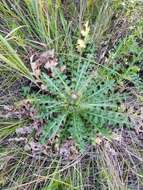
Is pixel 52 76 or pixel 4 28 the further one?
pixel 4 28

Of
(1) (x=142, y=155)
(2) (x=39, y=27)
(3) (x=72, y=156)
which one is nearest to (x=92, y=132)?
(3) (x=72, y=156)

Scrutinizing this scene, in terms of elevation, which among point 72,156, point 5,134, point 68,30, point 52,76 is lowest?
point 72,156

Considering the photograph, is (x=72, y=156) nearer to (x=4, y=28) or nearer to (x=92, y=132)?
(x=92, y=132)

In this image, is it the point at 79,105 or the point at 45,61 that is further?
the point at 45,61

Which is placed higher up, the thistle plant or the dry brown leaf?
the dry brown leaf

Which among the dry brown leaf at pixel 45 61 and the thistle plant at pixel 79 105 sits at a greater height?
the dry brown leaf at pixel 45 61

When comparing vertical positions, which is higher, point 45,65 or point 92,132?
point 45,65

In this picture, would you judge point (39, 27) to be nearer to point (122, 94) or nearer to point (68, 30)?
point (68, 30)

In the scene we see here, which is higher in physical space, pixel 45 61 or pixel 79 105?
pixel 45 61

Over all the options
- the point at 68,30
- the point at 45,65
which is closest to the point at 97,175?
the point at 45,65
